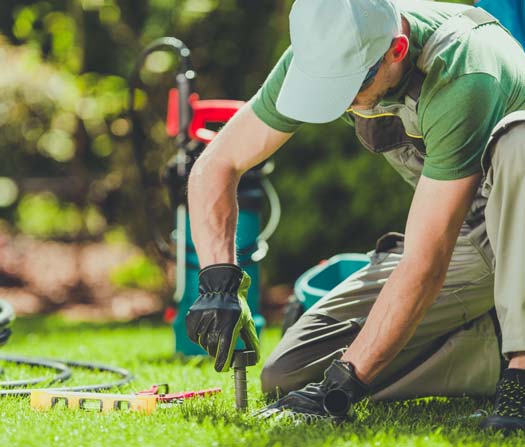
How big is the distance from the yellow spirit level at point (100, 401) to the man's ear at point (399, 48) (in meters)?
1.18

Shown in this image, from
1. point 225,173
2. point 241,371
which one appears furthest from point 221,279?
point 225,173

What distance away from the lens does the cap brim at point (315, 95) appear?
2.63 meters

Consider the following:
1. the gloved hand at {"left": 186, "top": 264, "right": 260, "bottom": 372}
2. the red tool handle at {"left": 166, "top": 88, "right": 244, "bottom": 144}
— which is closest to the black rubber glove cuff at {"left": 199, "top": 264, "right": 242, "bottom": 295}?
the gloved hand at {"left": 186, "top": 264, "right": 260, "bottom": 372}

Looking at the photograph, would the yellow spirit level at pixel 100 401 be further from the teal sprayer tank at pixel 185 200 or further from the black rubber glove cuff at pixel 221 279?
the teal sprayer tank at pixel 185 200

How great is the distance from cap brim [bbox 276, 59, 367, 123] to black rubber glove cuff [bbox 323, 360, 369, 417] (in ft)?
2.24

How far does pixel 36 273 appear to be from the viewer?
7.87 meters

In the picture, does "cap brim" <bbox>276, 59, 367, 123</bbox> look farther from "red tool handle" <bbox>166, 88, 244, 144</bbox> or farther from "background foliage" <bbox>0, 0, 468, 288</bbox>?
"background foliage" <bbox>0, 0, 468, 288</bbox>

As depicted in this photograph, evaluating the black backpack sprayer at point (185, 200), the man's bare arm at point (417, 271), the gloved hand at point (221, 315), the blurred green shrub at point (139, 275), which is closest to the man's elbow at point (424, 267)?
the man's bare arm at point (417, 271)

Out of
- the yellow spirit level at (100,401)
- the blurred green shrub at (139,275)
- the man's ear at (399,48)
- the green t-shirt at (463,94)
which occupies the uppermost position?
the man's ear at (399,48)

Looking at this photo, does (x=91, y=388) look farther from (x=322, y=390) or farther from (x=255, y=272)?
→ (x=255, y=272)

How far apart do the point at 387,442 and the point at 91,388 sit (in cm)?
124

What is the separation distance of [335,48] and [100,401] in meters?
1.24

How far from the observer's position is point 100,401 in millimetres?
2947

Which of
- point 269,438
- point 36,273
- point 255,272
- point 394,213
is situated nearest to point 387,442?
point 269,438
